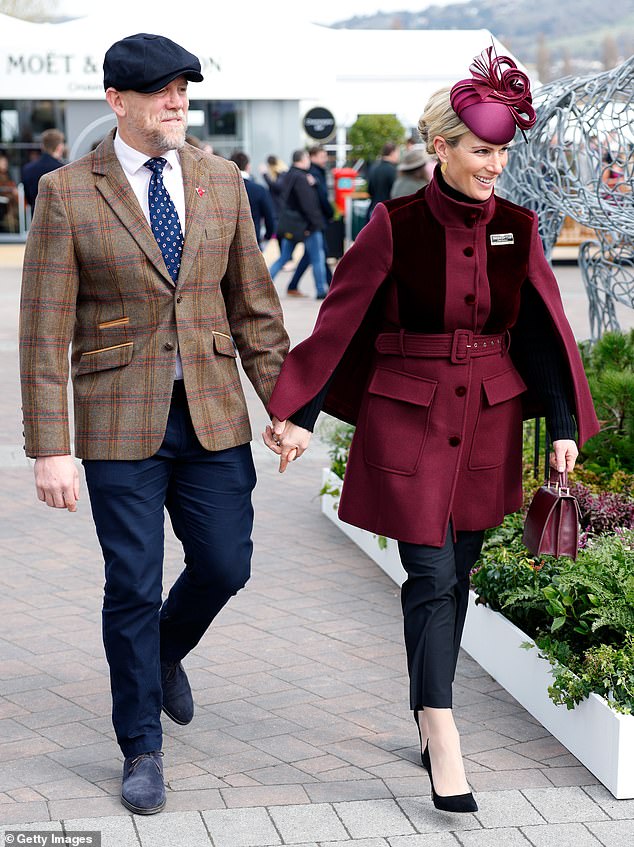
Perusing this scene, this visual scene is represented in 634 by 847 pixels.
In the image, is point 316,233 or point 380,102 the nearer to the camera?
point 316,233

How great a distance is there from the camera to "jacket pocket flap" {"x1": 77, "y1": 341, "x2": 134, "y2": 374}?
342 cm

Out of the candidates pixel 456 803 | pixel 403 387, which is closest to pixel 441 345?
pixel 403 387

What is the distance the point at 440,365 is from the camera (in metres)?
3.46

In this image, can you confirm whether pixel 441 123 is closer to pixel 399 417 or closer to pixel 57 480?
pixel 399 417

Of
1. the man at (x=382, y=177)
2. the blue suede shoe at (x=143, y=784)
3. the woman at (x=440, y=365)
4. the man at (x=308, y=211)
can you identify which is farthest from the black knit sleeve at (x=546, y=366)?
the man at (x=382, y=177)

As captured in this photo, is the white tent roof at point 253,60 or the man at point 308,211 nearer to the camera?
the man at point 308,211

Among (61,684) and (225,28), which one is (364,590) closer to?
(61,684)

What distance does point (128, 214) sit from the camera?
340cm

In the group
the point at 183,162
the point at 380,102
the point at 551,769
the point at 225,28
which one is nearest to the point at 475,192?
the point at 183,162

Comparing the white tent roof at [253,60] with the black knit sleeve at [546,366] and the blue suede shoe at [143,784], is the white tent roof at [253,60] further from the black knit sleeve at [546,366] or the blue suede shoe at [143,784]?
the blue suede shoe at [143,784]

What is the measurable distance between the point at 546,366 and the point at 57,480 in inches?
55.9

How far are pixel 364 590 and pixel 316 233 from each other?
11089 millimetres

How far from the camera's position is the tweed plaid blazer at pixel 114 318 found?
3.36 m

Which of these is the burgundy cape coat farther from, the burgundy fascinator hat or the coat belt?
the burgundy fascinator hat
